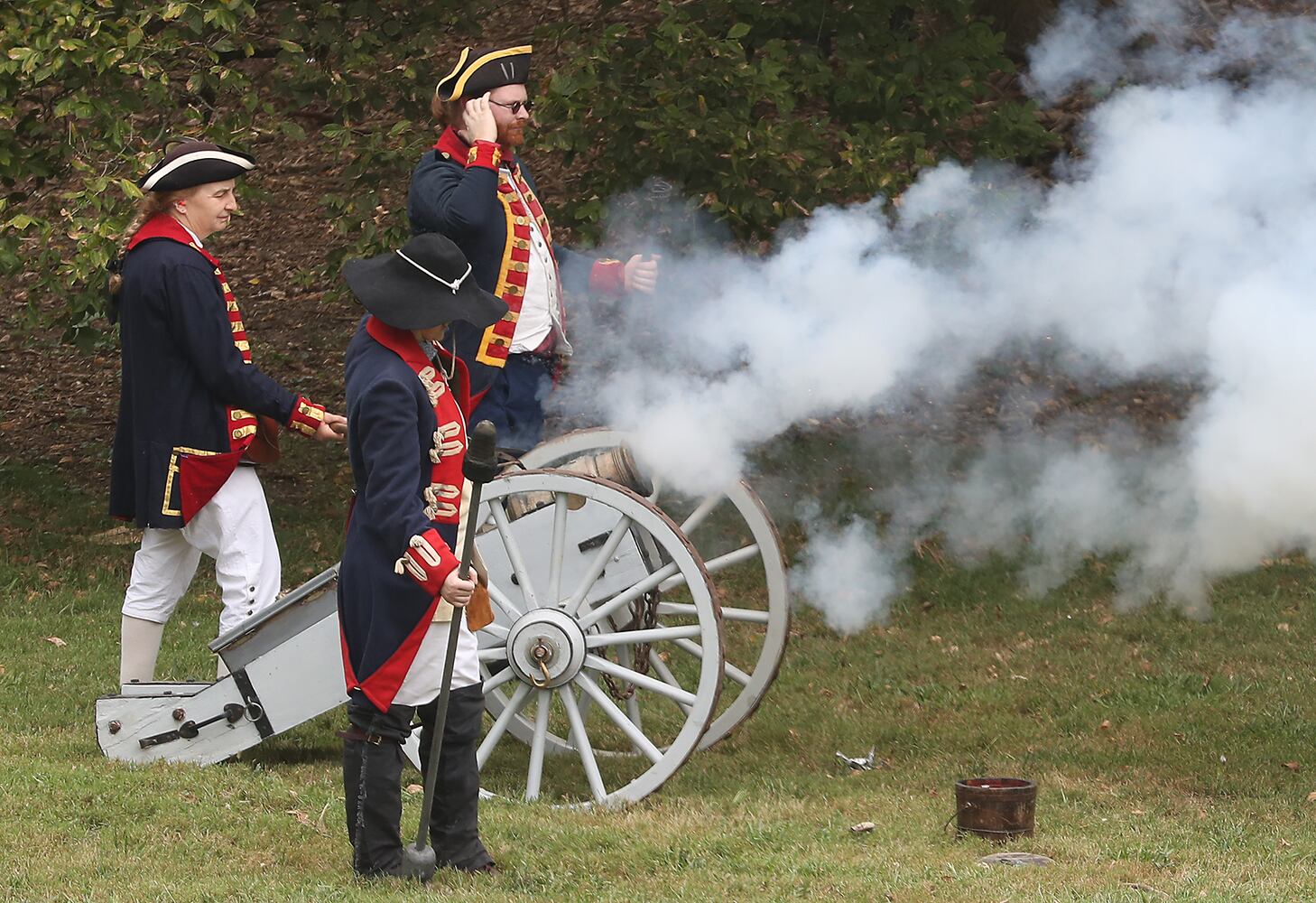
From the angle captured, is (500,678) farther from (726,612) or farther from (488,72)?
(488,72)

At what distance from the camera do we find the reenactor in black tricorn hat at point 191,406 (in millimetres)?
5641

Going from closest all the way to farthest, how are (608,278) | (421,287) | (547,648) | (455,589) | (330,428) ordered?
(455,589)
(421,287)
(547,648)
(330,428)
(608,278)

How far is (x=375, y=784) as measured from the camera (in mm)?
4449

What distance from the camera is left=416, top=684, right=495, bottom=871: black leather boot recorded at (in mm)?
4621

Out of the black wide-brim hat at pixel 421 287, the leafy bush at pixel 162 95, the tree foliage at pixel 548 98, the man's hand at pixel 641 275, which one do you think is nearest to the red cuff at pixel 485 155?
the man's hand at pixel 641 275

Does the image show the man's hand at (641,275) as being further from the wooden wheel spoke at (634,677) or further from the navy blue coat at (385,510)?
the navy blue coat at (385,510)

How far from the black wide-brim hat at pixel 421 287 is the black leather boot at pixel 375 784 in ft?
3.25

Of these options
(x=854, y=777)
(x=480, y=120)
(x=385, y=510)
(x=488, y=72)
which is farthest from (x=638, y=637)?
(x=488, y=72)

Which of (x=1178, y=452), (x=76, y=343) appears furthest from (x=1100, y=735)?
(x=76, y=343)

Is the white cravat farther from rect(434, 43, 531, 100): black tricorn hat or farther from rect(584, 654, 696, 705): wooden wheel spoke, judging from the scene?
rect(584, 654, 696, 705): wooden wheel spoke

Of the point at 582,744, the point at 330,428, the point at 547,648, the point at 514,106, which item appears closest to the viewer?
the point at 547,648

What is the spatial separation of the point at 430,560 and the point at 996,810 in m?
1.87

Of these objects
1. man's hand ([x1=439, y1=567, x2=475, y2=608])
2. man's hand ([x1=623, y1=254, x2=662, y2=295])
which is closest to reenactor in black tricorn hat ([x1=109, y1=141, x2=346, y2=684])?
man's hand ([x1=623, y1=254, x2=662, y2=295])

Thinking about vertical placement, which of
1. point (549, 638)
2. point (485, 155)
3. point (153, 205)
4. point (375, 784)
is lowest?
point (375, 784)
